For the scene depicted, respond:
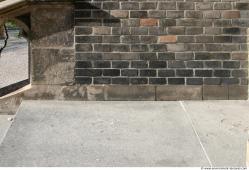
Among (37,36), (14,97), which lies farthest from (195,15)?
(14,97)

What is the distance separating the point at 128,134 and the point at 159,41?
6.41 ft

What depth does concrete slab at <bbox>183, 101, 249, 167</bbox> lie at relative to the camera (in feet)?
14.8

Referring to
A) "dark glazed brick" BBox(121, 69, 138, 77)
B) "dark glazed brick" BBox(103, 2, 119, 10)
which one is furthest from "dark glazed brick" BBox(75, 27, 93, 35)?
"dark glazed brick" BBox(121, 69, 138, 77)

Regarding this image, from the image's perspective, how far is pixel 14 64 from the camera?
11.1 meters

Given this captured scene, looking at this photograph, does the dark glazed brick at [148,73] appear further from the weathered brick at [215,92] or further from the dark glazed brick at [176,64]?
the weathered brick at [215,92]

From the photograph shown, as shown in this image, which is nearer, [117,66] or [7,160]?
[7,160]

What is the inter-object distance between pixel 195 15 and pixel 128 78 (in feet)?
4.39

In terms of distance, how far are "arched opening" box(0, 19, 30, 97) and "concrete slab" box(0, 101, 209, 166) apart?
43.0 inches

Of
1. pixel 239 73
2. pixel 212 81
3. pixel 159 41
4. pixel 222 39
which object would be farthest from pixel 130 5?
pixel 239 73

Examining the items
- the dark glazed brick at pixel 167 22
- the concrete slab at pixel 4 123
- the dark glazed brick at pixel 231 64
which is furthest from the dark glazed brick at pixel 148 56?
the concrete slab at pixel 4 123

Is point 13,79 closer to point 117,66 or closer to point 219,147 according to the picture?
point 117,66

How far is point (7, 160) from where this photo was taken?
14.6ft

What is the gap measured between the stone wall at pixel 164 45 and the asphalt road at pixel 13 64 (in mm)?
2295

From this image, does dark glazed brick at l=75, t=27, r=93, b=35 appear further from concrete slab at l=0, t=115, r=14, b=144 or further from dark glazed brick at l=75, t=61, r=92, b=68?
concrete slab at l=0, t=115, r=14, b=144
